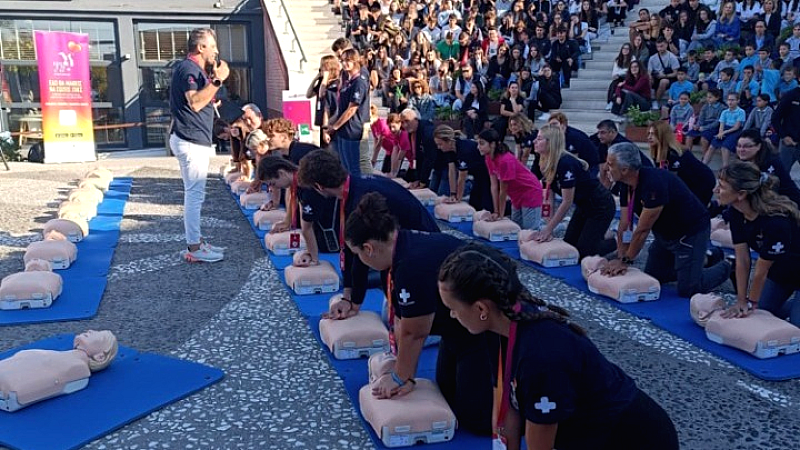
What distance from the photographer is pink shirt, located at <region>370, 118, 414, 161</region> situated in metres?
8.91

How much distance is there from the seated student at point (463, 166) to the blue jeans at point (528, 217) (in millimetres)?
514

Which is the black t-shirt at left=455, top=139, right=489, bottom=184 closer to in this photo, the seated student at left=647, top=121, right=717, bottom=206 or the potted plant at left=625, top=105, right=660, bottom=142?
the seated student at left=647, top=121, right=717, bottom=206

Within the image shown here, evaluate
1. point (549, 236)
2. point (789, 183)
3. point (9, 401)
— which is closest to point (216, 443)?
point (9, 401)

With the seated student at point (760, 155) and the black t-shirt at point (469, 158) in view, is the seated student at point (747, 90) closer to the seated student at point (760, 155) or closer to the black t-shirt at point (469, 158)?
the seated student at point (760, 155)

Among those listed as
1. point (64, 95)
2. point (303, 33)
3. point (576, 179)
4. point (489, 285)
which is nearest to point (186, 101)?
point (576, 179)

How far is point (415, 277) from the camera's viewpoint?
9.37 feet

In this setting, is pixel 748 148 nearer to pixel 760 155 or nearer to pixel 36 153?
pixel 760 155

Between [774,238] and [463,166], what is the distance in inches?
150

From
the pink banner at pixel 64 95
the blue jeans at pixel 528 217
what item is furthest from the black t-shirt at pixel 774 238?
the pink banner at pixel 64 95

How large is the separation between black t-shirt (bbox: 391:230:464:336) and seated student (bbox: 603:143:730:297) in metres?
2.24

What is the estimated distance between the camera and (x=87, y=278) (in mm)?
5625

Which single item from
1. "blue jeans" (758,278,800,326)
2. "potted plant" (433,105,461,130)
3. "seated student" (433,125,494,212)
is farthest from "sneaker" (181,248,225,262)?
"potted plant" (433,105,461,130)

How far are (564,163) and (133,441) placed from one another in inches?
158

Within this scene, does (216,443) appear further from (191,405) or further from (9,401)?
(9,401)
